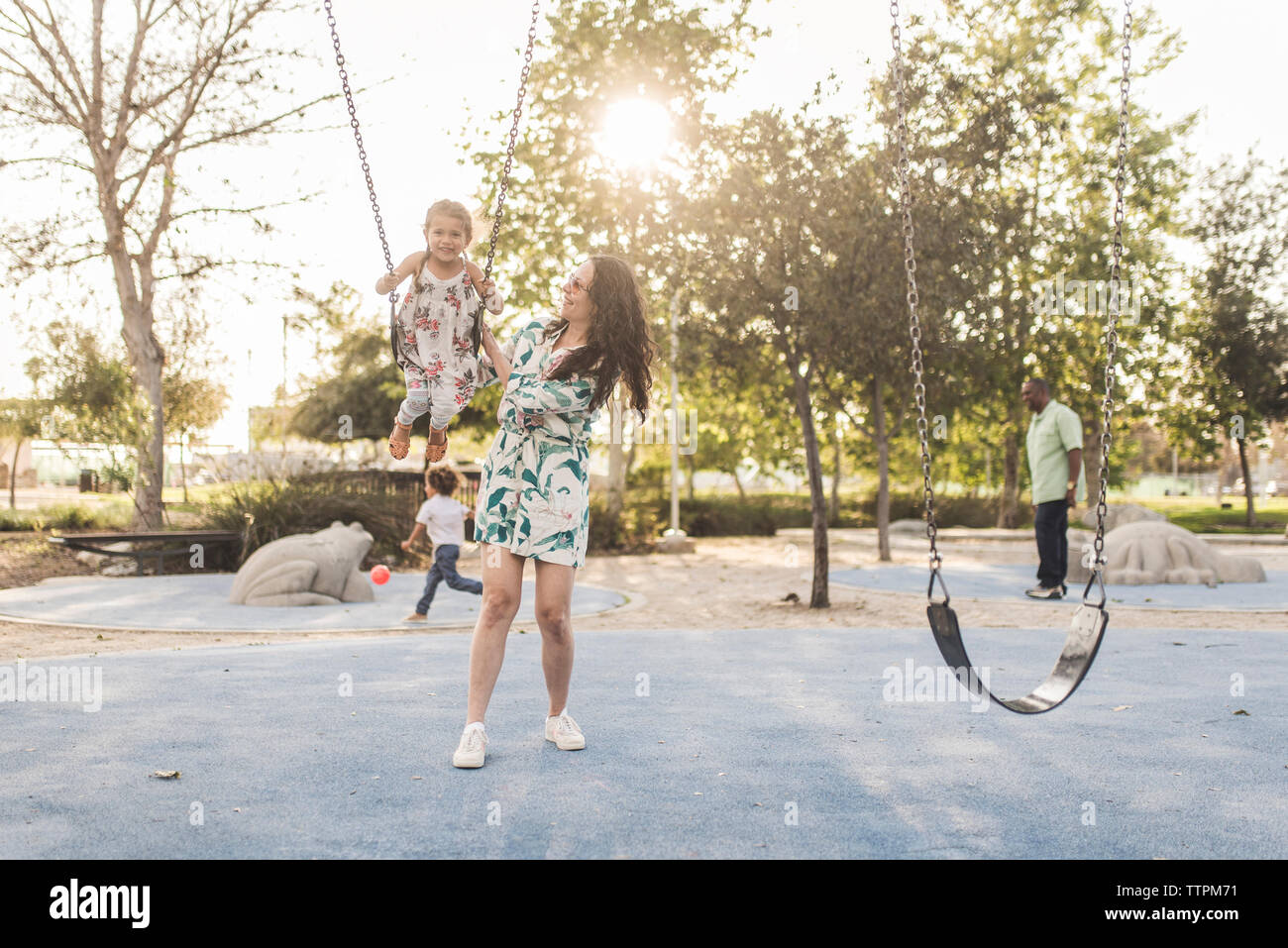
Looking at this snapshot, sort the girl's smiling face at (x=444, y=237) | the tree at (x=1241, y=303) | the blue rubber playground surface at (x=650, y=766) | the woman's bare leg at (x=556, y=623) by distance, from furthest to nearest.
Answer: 1. the tree at (x=1241, y=303)
2. the girl's smiling face at (x=444, y=237)
3. the woman's bare leg at (x=556, y=623)
4. the blue rubber playground surface at (x=650, y=766)

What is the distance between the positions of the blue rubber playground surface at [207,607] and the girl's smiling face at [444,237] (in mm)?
5821

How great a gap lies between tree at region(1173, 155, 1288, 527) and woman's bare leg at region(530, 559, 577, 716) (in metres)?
26.6

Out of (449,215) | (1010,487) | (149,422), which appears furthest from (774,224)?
(1010,487)

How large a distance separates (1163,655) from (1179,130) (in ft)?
78.3

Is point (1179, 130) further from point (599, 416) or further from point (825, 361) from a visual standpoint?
point (599, 416)

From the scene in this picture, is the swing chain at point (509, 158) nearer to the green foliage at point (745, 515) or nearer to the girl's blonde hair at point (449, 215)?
the girl's blonde hair at point (449, 215)

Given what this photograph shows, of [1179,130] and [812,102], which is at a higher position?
[1179,130]

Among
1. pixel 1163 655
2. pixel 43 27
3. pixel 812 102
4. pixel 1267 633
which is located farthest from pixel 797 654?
pixel 43 27

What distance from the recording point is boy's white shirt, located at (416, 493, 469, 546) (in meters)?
10.6

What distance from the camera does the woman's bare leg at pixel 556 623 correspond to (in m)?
4.45

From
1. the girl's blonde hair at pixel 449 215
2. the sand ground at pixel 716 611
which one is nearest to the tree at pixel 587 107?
the sand ground at pixel 716 611

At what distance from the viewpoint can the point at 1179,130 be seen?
27.3 m

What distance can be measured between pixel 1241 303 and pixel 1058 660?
87.0 feet

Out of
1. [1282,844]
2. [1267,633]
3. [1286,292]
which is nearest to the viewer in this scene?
[1282,844]
